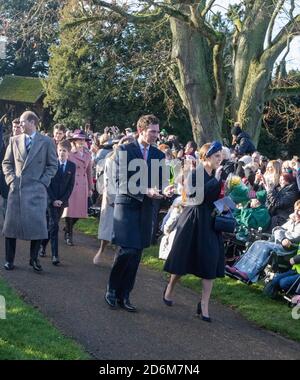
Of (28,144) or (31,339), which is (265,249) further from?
(31,339)

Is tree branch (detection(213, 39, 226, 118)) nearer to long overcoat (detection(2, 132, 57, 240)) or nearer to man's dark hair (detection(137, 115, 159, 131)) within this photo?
long overcoat (detection(2, 132, 57, 240))

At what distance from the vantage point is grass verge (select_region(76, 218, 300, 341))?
6961mm

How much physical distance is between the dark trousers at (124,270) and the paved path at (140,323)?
0.85 ft

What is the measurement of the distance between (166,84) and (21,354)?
15558mm

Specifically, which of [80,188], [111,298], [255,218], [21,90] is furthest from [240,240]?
[21,90]

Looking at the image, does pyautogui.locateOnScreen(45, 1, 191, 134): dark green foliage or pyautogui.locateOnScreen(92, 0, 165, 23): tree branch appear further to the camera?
pyautogui.locateOnScreen(45, 1, 191, 134): dark green foliage

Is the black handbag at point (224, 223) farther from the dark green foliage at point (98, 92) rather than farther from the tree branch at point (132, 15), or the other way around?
the dark green foliage at point (98, 92)

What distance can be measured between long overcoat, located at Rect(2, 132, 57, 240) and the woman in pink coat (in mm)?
2173

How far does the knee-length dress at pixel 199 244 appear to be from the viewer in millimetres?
6828

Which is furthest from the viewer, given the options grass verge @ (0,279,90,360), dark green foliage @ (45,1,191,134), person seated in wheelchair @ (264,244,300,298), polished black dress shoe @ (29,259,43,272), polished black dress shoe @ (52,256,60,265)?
dark green foliage @ (45,1,191,134)

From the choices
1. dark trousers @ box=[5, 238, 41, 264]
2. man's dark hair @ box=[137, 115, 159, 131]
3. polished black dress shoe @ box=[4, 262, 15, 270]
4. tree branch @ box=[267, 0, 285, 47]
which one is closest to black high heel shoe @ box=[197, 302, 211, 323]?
man's dark hair @ box=[137, 115, 159, 131]

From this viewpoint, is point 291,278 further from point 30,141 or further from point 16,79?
point 16,79

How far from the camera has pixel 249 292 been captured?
27.4 ft
